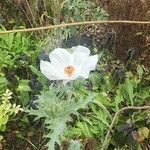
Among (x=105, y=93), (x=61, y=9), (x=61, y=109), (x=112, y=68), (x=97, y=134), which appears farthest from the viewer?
(x=61, y=9)

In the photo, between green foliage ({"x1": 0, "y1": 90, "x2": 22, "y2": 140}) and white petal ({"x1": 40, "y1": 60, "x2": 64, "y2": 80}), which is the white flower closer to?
white petal ({"x1": 40, "y1": 60, "x2": 64, "y2": 80})

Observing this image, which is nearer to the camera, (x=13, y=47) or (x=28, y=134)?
A: (x=28, y=134)

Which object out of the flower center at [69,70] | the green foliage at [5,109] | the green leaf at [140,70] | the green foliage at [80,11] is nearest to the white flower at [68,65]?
the flower center at [69,70]

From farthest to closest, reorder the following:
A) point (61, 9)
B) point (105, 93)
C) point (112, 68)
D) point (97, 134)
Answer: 1. point (61, 9)
2. point (112, 68)
3. point (105, 93)
4. point (97, 134)

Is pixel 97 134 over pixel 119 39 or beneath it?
beneath

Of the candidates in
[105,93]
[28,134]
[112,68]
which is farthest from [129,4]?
[28,134]

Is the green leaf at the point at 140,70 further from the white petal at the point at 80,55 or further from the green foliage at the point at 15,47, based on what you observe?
the white petal at the point at 80,55

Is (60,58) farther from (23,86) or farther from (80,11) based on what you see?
(80,11)

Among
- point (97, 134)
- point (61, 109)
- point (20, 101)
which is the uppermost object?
point (61, 109)

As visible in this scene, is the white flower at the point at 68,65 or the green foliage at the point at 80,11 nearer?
the white flower at the point at 68,65

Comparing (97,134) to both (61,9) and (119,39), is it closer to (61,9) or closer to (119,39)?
(119,39)
